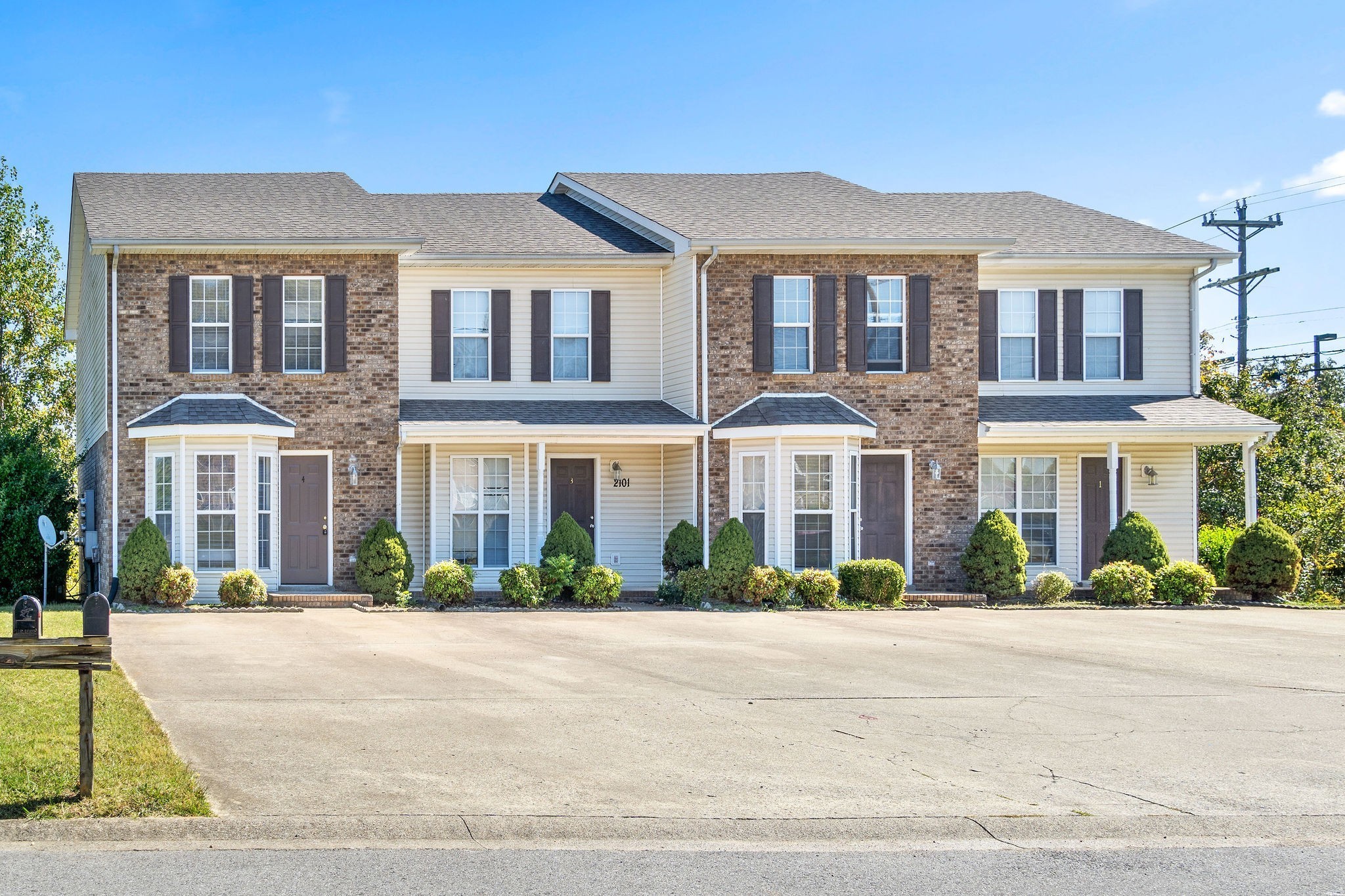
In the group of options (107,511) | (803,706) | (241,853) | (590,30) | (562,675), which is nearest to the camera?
(241,853)

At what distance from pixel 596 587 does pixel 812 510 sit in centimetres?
372

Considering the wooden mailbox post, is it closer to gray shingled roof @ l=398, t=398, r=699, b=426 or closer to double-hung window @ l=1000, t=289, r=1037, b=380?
gray shingled roof @ l=398, t=398, r=699, b=426

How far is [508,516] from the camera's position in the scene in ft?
72.6

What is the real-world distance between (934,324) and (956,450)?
2.15m

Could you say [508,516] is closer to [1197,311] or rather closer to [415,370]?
[415,370]

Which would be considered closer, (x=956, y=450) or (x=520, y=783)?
(x=520, y=783)

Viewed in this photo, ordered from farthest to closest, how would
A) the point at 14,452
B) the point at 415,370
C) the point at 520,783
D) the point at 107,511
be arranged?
the point at 14,452 < the point at 415,370 < the point at 107,511 < the point at 520,783

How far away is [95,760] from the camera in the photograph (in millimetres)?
7520

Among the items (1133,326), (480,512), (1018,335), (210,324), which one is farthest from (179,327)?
(1133,326)

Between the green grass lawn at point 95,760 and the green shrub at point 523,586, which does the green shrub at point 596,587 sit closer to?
the green shrub at point 523,586

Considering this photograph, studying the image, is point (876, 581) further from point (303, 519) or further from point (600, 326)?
point (303, 519)

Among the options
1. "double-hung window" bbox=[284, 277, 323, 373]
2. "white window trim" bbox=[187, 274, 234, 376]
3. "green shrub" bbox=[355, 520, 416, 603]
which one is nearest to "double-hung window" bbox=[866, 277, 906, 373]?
"green shrub" bbox=[355, 520, 416, 603]

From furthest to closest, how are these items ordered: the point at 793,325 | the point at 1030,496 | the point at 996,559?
the point at 1030,496 → the point at 793,325 → the point at 996,559

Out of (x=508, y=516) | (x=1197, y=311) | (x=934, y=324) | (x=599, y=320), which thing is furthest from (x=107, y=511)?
(x=1197, y=311)
